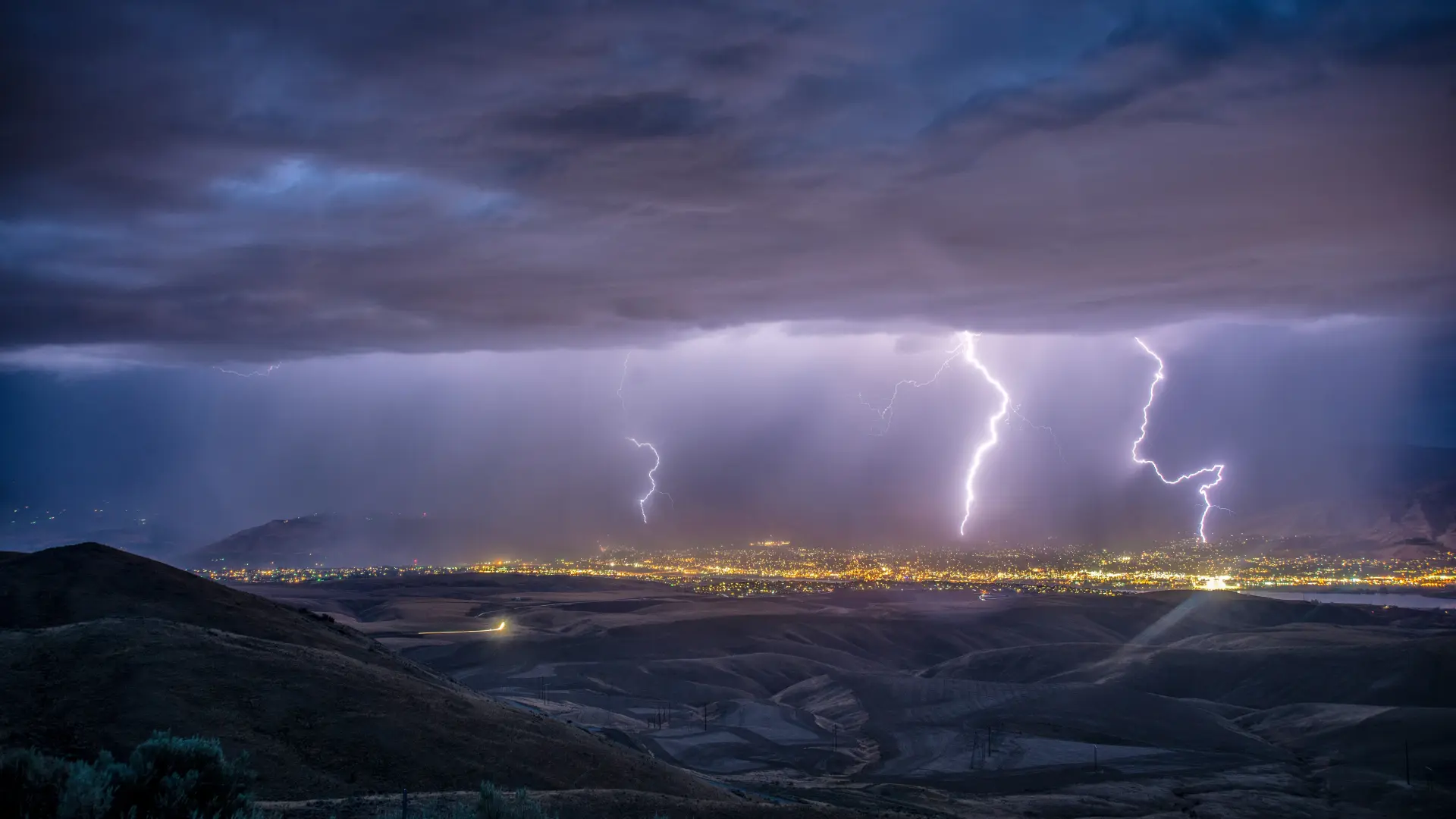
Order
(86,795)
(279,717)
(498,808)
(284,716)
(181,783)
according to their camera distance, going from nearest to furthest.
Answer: (86,795) < (181,783) < (498,808) < (279,717) < (284,716)

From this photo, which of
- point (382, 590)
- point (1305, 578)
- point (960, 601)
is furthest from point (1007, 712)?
point (1305, 578)

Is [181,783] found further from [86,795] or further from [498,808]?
[498,808]

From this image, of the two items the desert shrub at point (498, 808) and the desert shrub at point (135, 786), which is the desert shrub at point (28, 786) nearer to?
the desert shrub at point (135, 786)

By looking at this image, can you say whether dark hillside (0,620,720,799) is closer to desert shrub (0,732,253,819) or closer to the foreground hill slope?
the foreground hill slope

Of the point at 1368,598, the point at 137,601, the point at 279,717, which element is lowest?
the point at 279,717

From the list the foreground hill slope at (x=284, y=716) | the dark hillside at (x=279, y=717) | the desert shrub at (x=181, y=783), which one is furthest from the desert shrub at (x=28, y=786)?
the dark hillside at (x=279, y=717)

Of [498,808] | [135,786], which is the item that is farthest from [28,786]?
[498,808]
